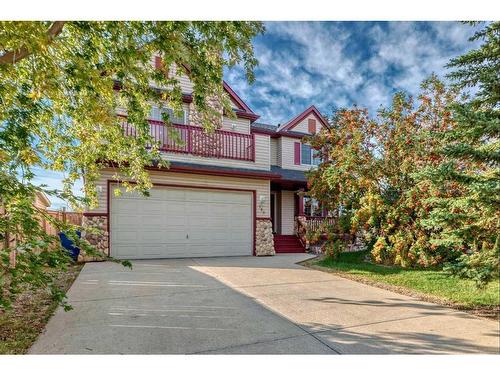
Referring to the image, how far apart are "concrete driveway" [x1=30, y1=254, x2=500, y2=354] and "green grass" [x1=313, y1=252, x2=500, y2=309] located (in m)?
0.12

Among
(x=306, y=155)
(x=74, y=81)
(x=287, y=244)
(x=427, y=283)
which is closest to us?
(x=74, y=81)

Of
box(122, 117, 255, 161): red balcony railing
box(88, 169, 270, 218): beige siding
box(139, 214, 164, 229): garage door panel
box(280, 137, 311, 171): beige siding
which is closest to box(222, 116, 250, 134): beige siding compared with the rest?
box(122, 117, 255, 161): red balcony railing

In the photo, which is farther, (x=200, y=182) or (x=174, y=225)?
(x=200, y=182)

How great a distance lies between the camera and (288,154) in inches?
396

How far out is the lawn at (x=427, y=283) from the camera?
6.04 feet

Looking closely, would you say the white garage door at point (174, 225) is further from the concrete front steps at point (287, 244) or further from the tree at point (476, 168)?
the tree at point (476, 168)

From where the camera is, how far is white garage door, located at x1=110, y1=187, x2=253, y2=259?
478 centimetres

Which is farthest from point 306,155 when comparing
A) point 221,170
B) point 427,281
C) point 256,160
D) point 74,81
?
point 74,81

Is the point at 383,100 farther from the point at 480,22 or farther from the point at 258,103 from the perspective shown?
the point at 258,103

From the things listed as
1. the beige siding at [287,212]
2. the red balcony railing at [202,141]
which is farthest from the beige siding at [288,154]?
the red balcony railing at [202,141]

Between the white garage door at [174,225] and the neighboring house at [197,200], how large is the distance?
0.05ft

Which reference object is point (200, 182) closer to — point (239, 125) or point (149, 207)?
point (149, 207)

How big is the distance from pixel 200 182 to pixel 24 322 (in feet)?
11.9

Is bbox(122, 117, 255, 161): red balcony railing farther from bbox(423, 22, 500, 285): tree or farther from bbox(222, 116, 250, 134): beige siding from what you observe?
bbox(423, 22, 500, 285): tree
